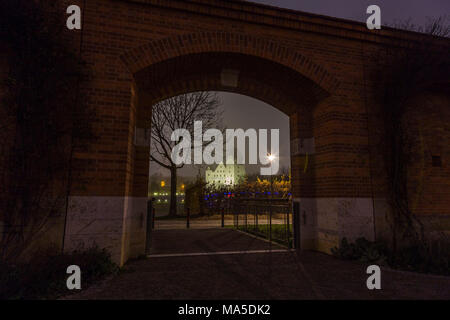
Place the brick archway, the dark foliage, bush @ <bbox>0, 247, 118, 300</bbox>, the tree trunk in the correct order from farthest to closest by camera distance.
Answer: the tree trunk
the brick archway
the dark foliage
bush @ <bbox>0, 247, 118, 300</bbox>

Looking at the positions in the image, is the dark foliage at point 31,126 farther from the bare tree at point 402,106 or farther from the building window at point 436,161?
the building window at point 436,161

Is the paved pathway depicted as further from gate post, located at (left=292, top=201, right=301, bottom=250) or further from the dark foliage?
the dark foliage

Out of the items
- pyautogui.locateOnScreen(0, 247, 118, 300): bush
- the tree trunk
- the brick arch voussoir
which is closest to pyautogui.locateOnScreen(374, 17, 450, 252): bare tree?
the brick arch voussoir

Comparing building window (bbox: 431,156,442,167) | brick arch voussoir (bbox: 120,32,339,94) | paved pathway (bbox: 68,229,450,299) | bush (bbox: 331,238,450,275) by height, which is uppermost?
brick arch voussoir (bbox: 120,32,339,94)

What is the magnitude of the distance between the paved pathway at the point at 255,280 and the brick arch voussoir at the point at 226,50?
11.7 ft

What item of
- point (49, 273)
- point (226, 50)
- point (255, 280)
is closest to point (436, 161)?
point (255, 280)

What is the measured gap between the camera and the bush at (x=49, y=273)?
9.69 feet

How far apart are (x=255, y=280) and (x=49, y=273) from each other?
286 centimetres

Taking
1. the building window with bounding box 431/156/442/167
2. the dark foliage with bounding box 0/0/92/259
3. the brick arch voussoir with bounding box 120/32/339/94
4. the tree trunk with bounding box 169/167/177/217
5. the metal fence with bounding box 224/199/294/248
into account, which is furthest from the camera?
the tree trunk with bounding box 169/167/177/217

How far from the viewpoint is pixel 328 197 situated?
209 inches

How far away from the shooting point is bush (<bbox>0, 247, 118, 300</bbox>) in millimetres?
2953

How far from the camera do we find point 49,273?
3.32 meters

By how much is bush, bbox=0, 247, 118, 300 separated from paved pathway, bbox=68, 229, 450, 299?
27cm

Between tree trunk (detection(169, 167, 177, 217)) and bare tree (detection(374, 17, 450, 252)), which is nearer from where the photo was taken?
bare tree (detection(374, 17, 450, 252))
